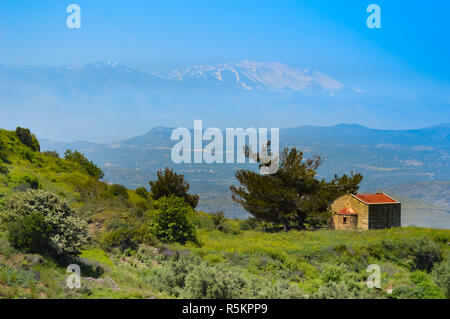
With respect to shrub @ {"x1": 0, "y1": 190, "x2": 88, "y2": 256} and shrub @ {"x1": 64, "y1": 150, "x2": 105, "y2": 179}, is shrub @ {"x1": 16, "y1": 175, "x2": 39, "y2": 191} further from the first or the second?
shrub @ {"x1": 64, "y1": 150, "x2": 105, "y2": 179}

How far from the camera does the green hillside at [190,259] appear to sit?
13469mm

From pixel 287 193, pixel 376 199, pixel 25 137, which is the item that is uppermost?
pixel 25 137

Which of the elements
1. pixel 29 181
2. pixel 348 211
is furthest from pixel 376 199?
pixel 29 181

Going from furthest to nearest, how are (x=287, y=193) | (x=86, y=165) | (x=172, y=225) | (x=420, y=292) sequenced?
(x=86, y=165) → (x=287, y=193) → (x=172, y=225) → (x=420, y=292)

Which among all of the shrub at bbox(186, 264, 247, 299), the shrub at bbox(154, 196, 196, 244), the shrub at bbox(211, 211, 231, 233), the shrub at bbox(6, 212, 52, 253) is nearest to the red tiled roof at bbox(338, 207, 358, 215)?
the shrub at bbox(211, 211, 231, 233)

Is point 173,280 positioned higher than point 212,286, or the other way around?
point 212,286

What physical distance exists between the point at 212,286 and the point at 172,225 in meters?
13.3

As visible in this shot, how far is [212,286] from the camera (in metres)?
12.7

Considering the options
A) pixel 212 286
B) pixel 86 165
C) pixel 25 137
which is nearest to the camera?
pixel 212 286

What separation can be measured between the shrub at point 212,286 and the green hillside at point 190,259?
3cm

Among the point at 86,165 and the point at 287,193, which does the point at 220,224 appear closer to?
the point at 287,193

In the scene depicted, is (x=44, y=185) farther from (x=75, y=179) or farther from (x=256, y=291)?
(x=256, y=291)

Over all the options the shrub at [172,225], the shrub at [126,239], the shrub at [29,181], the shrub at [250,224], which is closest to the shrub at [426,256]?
the shrub at [172,225]
